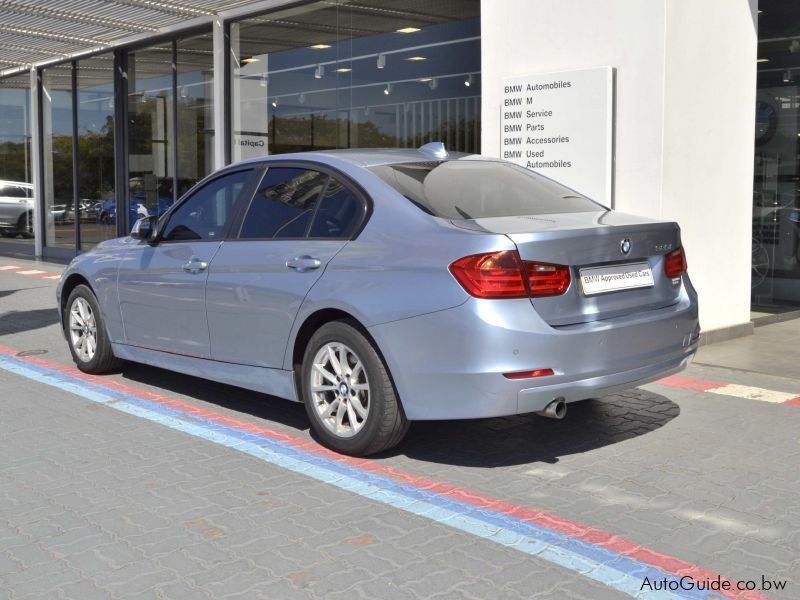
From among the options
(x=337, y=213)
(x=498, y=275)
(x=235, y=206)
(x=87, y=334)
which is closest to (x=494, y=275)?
(x=498, y=275)

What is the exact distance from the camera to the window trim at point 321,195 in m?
5.11

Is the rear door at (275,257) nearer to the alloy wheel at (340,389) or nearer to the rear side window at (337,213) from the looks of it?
the rear side window at (337,213)

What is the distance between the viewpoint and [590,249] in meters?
4.68

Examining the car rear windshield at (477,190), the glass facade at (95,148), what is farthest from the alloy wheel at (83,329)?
the glass facade at (95,148)

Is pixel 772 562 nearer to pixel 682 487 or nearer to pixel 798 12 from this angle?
pixel 682 487

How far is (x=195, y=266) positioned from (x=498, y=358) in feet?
7.82

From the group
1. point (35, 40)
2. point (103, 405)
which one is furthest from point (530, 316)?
point (35, 40)

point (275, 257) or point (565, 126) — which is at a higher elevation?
point (565, 126)

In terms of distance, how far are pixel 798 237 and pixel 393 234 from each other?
8.02 meters

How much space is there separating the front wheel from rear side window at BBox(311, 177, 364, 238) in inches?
20.8

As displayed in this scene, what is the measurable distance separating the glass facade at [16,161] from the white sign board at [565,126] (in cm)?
1472

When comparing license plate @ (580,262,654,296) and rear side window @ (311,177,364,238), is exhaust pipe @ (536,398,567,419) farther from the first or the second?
rear side window @ (311,177,364,238)

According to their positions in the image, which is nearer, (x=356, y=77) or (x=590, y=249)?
(x=590, y=249)

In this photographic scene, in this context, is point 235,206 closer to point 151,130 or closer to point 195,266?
point 195,266
